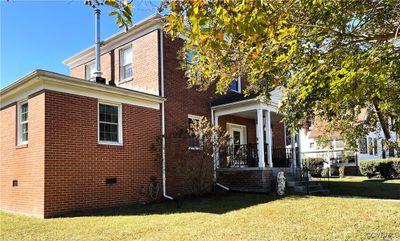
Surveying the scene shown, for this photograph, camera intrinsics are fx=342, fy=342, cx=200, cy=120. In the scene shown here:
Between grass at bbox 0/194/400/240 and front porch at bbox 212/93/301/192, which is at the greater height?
front porch at bbox 212/93/301/192

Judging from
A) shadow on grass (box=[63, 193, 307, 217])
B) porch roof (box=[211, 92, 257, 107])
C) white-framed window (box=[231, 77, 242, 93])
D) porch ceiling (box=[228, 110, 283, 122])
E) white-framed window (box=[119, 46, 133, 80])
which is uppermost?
white-framed window (box=[119, 46, 133, 80])

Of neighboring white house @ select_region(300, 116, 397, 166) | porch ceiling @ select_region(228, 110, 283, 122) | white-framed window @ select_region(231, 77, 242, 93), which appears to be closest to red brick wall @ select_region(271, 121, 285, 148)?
porch ceiling @ select_region(228, 110, 283, 122)

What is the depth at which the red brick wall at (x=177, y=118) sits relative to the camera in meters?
12.8

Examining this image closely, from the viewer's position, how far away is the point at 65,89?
10.3 m

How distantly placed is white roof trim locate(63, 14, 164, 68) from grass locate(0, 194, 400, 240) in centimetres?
663

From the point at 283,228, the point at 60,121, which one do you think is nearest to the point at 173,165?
the point at 60,121

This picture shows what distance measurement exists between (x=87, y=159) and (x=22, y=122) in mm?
2675

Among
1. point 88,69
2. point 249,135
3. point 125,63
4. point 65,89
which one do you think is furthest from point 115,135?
point 249,135

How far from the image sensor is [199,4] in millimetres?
3428

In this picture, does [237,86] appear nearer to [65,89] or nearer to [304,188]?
[304,188]

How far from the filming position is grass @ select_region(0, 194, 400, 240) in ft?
22.1

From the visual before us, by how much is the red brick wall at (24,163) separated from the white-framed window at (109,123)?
6.24ft

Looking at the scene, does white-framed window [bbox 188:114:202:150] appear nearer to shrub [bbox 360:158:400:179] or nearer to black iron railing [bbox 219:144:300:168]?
black iron railing [bbox 219:144:300:168]

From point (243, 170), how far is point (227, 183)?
3.44 feet
